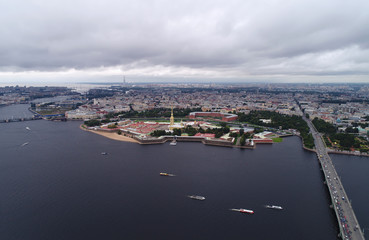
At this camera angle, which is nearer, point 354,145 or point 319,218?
point 319,218

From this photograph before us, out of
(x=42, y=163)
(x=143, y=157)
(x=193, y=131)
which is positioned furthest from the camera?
(x=193, y=131)

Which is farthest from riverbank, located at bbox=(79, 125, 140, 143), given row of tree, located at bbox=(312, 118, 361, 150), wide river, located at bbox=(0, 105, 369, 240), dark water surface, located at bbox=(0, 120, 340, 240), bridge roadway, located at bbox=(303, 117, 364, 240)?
row of tree, located at bbox=(312, 118, 361, 150)

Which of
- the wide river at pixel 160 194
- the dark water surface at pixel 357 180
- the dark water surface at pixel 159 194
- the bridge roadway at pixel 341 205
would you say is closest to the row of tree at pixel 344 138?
the dark water surface at pixel 357 180

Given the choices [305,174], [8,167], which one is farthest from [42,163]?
[305,174]

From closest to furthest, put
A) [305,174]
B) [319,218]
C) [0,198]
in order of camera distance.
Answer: [319,218] → [0,198] → [305,174]

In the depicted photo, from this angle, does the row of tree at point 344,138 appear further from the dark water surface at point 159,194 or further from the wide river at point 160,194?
the dark water surface at point 159,194

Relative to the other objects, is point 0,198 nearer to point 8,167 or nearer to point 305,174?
point 8,167

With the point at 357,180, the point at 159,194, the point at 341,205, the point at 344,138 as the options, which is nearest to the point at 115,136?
the point at 159,194
